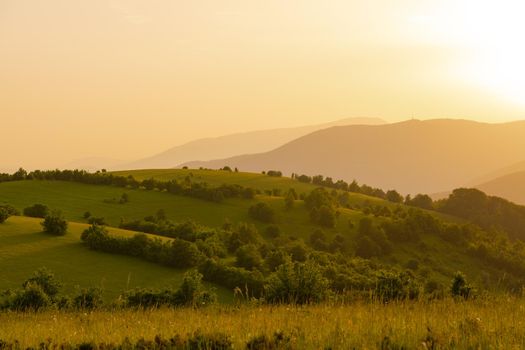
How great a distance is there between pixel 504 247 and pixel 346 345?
577ft

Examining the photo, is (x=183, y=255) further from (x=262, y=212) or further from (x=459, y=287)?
(x=262, y=212)

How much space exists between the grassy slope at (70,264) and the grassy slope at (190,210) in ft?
174

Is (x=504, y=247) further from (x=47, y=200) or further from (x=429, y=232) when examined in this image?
(x=47, y=200)

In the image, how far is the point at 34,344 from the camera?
11508mm

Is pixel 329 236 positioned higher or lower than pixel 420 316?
lower

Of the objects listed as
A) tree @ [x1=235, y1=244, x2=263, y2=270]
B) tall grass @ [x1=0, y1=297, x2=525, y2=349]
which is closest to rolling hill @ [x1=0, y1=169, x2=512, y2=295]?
tree @ [x1=235, y1=244, x2=263, y2=270]

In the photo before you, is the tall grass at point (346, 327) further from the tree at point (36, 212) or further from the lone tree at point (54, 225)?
the tree at point (36, 212)

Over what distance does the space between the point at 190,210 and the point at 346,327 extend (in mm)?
147375

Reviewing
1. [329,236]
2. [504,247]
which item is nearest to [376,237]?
[329,236]

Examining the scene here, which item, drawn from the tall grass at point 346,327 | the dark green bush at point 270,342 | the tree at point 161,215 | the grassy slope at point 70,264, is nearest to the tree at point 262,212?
the tree at point 161,215

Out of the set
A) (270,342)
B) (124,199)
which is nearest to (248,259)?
(124,199)

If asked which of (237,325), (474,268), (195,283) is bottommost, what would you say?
(474,268)

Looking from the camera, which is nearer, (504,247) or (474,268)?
(474,268)

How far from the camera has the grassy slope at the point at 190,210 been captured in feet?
477
